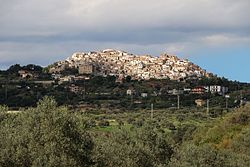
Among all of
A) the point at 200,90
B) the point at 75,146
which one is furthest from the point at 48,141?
the point at 200,90

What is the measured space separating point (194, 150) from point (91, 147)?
10.3m

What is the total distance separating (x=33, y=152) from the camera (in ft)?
81.7

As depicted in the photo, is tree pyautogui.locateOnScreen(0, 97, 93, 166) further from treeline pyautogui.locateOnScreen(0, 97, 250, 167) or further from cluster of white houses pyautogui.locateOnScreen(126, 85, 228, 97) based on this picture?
cluster of white houses pyautogui.locateOnScreen(126, 85, 228, 97)

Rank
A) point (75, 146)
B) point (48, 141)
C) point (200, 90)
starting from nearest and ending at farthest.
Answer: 1. point (48, 141)
2. point (75, 146)
3. point (200, 90)

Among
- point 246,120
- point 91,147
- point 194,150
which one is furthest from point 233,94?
point 91,147

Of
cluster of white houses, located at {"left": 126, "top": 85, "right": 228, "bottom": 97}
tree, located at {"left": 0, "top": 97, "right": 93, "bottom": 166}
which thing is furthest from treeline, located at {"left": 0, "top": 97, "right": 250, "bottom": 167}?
cluster of white houses, located at {"left": 126, "top": 85, "right": 228, "bottom": 97}

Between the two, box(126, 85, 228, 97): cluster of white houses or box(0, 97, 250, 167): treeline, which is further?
box(126, 85, 228, 97): cluster of white houses

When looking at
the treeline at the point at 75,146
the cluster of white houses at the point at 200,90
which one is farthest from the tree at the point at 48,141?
the cluster of white houses at the point at 200,90

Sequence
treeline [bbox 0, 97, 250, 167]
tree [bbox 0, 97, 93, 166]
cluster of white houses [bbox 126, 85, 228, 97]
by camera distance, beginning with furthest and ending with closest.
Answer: cluster of white houses [bbox 126, 85, 228, 97]
treeline [bbox 0, 97, 250, 167]
tree [bbox 0, 97, 93, 166]

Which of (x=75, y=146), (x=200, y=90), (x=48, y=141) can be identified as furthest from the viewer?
(x=200, y=90)

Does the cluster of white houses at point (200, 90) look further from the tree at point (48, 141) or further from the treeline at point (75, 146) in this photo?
the tree at point (48, 141)

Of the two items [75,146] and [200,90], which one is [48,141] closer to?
[75,146]

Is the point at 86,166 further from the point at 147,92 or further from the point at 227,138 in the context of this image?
the point at 147,92

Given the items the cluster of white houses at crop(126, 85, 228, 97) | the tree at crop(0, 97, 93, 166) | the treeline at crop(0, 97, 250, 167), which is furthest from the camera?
the cluster of white houses at crop(126, 85, 228, 97)
